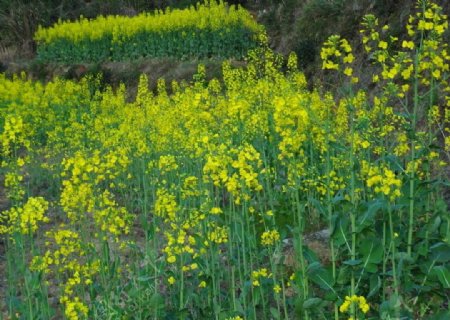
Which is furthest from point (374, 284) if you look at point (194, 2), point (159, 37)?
point (194, 2)

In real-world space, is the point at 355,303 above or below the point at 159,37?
below

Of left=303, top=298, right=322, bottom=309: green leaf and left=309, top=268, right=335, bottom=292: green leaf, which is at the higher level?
left=309, top=268, right=335, bottom=292: green leaf

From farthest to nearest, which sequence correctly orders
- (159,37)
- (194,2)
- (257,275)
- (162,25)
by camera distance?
(194,2) < (162,25) < (159,37) < (257,275)

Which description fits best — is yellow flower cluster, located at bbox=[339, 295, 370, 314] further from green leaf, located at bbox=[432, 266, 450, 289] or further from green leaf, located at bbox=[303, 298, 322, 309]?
green leaf, located at bbox=[432, 266, 450, 289]

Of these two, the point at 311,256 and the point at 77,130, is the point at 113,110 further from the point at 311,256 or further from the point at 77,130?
the point at 311,256

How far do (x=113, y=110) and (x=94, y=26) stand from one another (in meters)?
8.15

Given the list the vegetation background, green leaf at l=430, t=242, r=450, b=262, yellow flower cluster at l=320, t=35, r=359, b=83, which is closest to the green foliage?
the vegetation background

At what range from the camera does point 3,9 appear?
24297mm

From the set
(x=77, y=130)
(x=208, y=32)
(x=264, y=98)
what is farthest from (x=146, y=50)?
(x=264, y=98)

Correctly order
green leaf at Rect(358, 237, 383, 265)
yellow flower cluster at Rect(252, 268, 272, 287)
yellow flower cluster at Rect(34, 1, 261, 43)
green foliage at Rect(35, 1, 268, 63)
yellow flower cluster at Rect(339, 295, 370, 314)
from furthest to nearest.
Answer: yellow flower cluster at Rect(34, 1, 261, 43) < green foliage at Rect(35, 1, 268, 63) < yellow flower cluster at Rect(252, 268, 272, 287) < green leaf at Rect(358, 237, 383, 265) < yellow flower cluster at Rect(339, 295, 370, 314)

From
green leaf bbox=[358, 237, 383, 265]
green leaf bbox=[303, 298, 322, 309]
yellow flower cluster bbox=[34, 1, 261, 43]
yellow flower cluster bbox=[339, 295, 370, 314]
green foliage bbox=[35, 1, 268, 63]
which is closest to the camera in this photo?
yellow flower cluster bbox=[339, 295, 370, 314]

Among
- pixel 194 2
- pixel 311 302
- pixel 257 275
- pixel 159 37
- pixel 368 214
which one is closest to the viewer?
pixel 311 302

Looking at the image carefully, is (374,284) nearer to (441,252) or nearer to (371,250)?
(371,250)

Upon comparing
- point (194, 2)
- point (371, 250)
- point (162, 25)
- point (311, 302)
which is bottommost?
point (311, 302)
